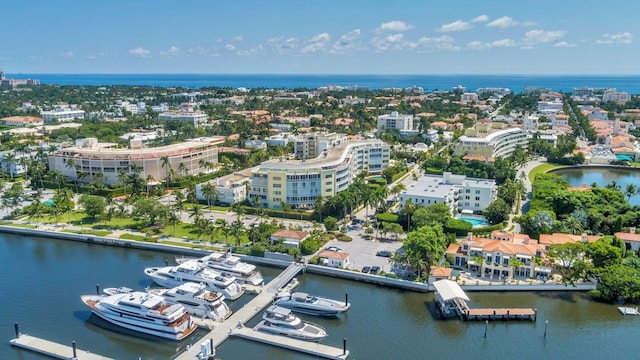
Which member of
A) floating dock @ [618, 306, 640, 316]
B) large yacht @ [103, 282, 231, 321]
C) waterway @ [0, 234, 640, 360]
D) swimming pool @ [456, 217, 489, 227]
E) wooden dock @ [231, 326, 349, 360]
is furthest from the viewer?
swimming pool @ [456, 217, 489, 227]

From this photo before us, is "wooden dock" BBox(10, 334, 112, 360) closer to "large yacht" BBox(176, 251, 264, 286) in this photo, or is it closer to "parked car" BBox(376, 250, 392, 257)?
"large yacht" BBox(176, 251, 264, 286)

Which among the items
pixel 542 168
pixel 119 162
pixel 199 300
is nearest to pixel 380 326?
pixel 199 300

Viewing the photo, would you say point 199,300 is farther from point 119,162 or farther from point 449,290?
point 119,162

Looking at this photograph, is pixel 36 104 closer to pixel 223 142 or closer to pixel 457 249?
pixel 223 142

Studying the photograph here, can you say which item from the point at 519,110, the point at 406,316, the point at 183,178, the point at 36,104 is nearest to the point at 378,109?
the point at 519,110

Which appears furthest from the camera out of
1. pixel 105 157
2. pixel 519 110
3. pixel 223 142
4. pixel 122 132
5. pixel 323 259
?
pixel 519 110

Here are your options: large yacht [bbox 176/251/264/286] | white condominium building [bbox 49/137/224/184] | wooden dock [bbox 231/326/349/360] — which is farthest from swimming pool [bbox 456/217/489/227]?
white condominium building [bbox 49/137/224/184]

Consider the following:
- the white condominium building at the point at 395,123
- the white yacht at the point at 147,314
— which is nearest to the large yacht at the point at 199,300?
the white yacht at the point at 147,314

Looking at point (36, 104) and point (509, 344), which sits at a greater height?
point (36, 104)
